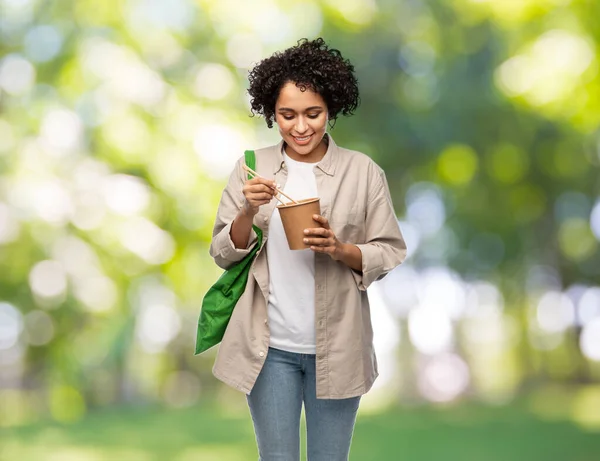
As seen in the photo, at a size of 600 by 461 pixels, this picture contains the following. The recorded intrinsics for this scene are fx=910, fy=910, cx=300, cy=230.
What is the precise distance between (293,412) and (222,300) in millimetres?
286

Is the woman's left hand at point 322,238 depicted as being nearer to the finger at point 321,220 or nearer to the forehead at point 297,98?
the finger at point 321,220

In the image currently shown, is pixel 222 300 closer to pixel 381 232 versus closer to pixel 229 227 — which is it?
pixel 229 227

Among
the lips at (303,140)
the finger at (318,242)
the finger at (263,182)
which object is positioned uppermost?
the lips at (303,140)

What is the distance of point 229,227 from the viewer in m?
1.90

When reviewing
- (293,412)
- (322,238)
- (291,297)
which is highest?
(322,238)

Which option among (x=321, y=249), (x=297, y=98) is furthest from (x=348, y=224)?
(x=297, y=98)

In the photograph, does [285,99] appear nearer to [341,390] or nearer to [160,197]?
[341,390]

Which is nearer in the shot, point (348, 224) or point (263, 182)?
point (263, 182)

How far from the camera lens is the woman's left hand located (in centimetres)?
178

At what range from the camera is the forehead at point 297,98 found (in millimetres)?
1906

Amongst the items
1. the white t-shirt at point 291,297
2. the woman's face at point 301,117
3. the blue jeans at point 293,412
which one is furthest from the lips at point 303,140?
the blue jeans at point 293,412

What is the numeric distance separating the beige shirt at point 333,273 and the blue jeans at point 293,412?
4 cm

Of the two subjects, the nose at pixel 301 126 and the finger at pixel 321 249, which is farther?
the nose at pixel 301 126

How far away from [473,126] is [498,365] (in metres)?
1.50
